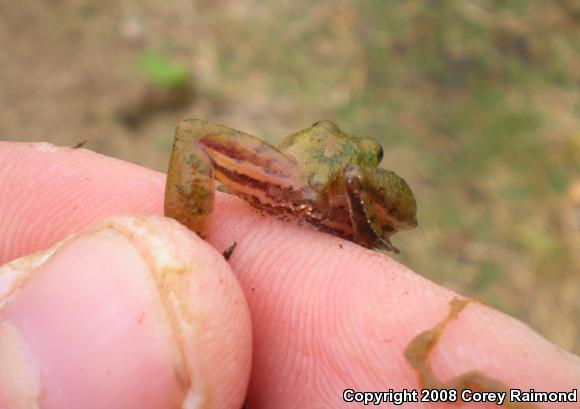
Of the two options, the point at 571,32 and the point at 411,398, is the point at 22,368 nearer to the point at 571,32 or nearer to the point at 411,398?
the point at 411,398

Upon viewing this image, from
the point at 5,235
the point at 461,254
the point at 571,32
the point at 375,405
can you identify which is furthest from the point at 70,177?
the point at 571,32

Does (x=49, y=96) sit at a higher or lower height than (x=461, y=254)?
higher

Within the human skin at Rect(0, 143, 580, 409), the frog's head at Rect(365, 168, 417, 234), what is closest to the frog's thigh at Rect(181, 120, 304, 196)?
the human skin at Rect(0, 143, 580, 409)

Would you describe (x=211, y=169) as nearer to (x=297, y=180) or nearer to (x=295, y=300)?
(x=297, y=180)

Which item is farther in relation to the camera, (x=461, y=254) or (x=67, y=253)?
(x=461, y=254)

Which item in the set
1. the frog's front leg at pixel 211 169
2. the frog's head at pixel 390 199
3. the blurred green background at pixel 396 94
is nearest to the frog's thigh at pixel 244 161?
the frog's front leg at pixel 211 169

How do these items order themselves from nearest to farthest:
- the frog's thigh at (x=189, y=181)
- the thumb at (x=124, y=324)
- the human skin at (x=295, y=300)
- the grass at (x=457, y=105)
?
the thumb at (x=124, y=324), the human skin at (x=295, y=300), the frog's thigh at (x=189, y=181), the grass at (x=457, y=105)

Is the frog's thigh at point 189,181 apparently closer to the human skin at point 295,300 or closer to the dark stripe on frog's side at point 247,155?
the dark stripe on frog's side at point 247,155

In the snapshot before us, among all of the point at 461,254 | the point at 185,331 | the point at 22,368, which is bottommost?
the point at 461,254
